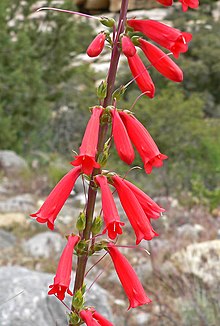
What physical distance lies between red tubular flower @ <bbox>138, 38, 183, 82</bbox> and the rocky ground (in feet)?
2.61

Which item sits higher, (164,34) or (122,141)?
(164,34)

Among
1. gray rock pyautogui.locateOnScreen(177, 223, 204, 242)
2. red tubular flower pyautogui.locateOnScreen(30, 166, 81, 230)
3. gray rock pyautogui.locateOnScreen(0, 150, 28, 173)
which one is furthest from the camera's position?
gray rock pyautogui.locateOnScreen(0, 150, 28, 173)

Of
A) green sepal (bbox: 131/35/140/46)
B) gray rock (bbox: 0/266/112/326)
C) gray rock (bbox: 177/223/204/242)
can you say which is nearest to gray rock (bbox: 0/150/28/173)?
gray rock (bbox: 177/223/204/242)

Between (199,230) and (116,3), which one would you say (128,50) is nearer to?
(199,230)

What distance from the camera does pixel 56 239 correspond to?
6.91 metres

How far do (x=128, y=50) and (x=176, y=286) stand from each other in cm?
311

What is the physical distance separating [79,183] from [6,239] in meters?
3.17

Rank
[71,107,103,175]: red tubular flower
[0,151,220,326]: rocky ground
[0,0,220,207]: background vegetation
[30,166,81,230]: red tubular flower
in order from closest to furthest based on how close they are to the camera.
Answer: [71,107,103,175]: red tubular flower, [30,166,81,230]: red tubular flower, [0,151,220,326]: rocky ground, [0,0,220,207]: background vegetation

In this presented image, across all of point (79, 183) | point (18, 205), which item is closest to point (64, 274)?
point (18, 205)

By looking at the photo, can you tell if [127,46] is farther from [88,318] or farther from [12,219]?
[12,219]

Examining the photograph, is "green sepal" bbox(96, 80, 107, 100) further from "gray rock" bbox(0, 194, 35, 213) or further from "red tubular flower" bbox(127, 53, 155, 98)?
"gray rock" bbox(0, 194, 35, 213)

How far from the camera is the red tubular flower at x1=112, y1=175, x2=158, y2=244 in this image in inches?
75.8

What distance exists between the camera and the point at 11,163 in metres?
12.5

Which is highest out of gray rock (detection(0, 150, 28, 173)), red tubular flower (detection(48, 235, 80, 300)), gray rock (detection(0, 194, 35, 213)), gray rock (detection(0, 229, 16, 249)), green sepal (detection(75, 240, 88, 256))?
green sepal (detection(75, 240, 88, 256))
